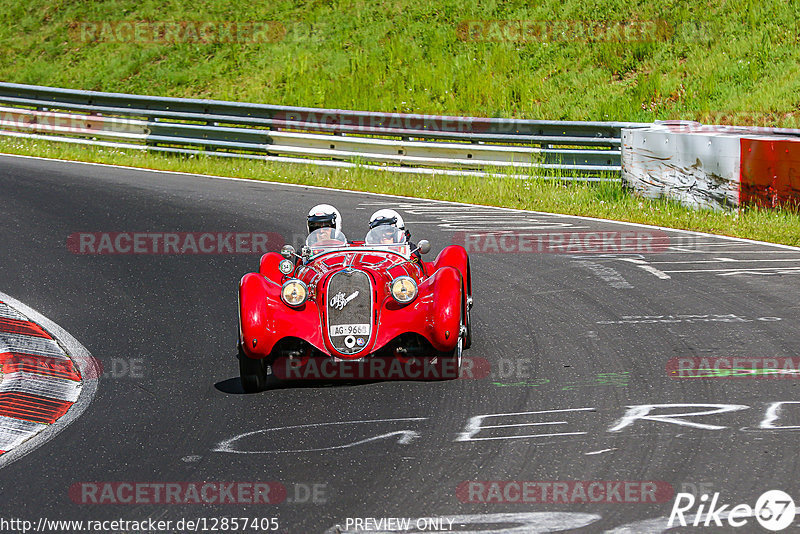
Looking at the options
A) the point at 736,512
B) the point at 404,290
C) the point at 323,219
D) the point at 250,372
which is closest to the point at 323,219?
the point at 323,219

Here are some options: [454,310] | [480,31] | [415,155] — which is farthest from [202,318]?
[480,31]

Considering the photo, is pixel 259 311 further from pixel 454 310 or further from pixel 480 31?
pixel 480 31

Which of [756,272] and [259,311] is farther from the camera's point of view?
[756,272]

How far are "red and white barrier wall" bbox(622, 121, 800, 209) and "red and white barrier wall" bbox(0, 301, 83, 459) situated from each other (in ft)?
28.0

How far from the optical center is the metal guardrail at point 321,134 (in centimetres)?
1614

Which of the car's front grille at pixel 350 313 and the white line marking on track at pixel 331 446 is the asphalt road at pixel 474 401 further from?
the car's front grille at pixel 350 313

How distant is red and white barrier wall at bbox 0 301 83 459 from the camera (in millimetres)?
6344

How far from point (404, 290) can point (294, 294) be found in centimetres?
78

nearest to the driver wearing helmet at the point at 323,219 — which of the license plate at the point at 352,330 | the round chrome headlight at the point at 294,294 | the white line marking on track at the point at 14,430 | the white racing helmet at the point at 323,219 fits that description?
the white racing helmet at the point at 323,219

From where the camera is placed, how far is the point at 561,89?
864 inches

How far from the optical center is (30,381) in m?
7.18

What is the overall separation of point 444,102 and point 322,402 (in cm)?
1676

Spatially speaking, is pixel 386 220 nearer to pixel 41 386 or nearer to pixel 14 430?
pixel 41 386

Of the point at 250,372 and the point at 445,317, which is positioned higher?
the point at 445,317
